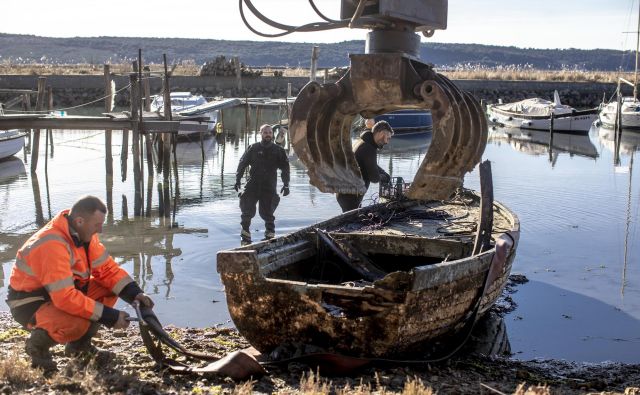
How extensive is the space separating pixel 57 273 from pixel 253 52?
145 metres

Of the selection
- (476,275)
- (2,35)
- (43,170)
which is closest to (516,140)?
(43,170)

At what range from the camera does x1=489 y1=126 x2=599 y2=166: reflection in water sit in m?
34.0

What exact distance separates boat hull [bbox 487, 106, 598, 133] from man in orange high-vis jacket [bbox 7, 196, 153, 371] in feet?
125

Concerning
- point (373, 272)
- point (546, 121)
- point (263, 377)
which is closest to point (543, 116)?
point (546, 121)

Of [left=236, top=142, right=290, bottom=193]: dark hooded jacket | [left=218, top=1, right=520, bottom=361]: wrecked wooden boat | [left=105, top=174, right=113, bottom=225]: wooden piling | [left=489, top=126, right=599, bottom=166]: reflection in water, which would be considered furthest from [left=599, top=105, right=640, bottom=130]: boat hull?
[left=218, top=1, right=520, bottom=361]: wrecked wooden boat

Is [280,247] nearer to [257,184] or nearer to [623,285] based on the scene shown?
[257,184]

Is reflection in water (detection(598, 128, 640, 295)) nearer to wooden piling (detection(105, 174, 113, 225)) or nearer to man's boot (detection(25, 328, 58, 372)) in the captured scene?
man's boot (detection(25, 328, 58, 372))

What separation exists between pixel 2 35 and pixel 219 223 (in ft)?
432

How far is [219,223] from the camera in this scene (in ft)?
52.2

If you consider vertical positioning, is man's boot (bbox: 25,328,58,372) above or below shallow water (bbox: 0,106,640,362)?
above

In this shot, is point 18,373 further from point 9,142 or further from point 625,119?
point 625,119

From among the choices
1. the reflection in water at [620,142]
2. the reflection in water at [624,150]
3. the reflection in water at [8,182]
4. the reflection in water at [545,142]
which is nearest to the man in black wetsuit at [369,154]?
the reflection in water at [624,150]

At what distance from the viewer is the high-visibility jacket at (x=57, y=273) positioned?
6457 mm

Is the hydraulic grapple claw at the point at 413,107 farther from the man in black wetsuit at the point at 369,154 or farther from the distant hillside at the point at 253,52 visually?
the distant hillside at the point at 253,52
